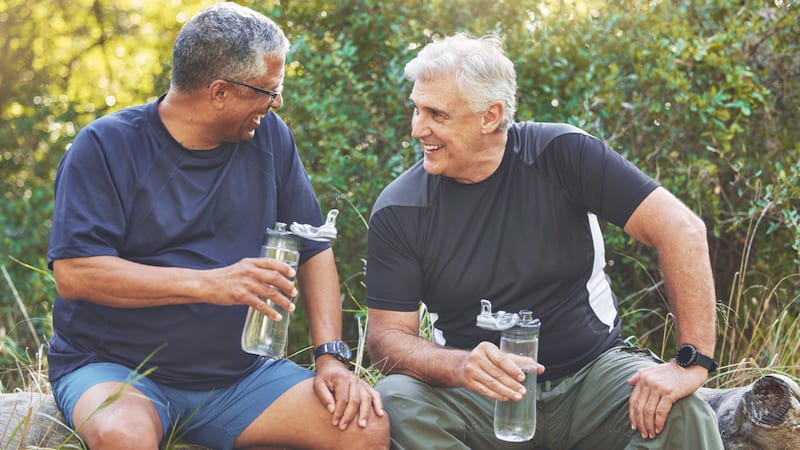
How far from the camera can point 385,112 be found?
567 centimetres

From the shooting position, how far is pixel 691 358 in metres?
3.29

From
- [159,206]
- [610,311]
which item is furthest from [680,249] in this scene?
[159,206]

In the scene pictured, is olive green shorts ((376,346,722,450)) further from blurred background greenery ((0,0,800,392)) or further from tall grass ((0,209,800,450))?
blurred background greenery ((0,0,800,392))

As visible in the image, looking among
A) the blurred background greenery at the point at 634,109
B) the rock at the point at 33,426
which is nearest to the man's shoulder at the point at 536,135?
the blurred background greenery at the point at 634,109

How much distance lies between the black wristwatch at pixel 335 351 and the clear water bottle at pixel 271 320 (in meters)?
0.25

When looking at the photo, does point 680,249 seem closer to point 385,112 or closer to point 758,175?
point 758,175

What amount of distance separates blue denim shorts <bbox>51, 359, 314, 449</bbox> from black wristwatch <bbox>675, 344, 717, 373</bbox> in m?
1.30

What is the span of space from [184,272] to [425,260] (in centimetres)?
94

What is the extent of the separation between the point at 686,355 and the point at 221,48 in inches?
74.3

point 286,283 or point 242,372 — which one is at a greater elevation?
point 286,283

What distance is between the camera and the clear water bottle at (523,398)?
318 cm

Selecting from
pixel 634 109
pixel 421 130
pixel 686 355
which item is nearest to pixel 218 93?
pixel 421 130

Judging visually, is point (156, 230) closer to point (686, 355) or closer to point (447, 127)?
point (447, 127)

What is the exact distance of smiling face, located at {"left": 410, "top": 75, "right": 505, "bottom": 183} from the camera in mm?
3650
